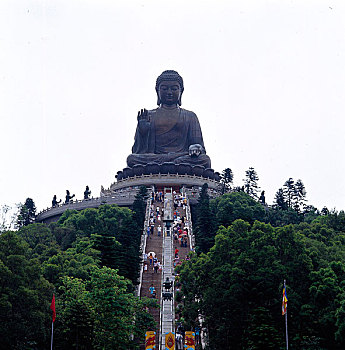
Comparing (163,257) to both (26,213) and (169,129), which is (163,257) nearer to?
(26,213)

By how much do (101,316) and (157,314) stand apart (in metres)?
4.21

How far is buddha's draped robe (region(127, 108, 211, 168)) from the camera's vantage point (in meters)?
55.0

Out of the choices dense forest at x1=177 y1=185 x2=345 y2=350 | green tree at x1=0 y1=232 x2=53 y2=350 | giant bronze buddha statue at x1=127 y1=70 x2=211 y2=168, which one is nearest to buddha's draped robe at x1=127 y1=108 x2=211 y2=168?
giant bronze buddha statue at x1=127 y1=70 x2=211 y2=168

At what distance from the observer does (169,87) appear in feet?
186

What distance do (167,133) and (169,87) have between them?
13.7 feet

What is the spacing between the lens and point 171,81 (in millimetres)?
56406

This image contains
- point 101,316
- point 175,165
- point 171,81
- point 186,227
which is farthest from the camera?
point 171,81

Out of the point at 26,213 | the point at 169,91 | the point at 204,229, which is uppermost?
the point at 169,91

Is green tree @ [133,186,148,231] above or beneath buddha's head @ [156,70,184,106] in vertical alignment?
beneath

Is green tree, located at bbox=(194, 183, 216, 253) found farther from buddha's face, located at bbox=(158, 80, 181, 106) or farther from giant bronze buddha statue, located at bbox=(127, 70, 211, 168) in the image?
buddha's face, located at bbox=(158, 80, 181, 106)

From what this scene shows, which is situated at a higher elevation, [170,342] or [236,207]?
[236,207]

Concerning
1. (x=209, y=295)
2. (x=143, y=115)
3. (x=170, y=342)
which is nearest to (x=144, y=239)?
(x=209, y=295)

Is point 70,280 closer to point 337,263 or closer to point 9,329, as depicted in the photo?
point 9,329

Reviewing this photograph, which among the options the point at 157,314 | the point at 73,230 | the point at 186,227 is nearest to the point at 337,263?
the point at 157,314
